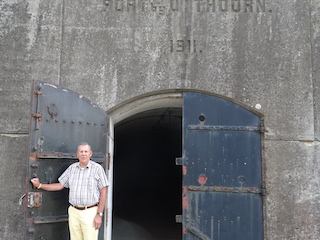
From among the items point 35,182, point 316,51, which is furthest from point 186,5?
point 35,182

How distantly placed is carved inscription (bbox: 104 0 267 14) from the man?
1.99 m

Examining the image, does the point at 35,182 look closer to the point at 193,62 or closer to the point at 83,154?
the point at 83,154

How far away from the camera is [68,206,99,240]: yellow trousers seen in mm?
3738

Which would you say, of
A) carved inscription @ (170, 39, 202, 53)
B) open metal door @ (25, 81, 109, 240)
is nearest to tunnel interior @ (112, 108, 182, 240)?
carved inscription @ (170, 39, 202, 53)

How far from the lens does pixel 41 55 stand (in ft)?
15.1

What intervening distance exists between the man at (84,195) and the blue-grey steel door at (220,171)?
1139 mm

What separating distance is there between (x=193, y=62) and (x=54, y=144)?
6.44 ft

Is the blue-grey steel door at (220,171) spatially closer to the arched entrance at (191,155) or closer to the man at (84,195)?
the arched entrance at (191,155)

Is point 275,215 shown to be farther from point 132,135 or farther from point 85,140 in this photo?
point 132,135

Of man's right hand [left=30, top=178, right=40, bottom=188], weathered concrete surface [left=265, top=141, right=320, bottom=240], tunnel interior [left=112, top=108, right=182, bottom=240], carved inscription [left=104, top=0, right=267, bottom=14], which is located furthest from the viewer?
tunnel interior [left=112, top=108, right=182, bottom=240]

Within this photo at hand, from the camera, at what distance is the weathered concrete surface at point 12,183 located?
14.1ft

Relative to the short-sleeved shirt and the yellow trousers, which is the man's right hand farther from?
the yellow trousers

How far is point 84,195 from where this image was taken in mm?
3730

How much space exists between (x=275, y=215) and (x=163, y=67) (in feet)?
7.39
